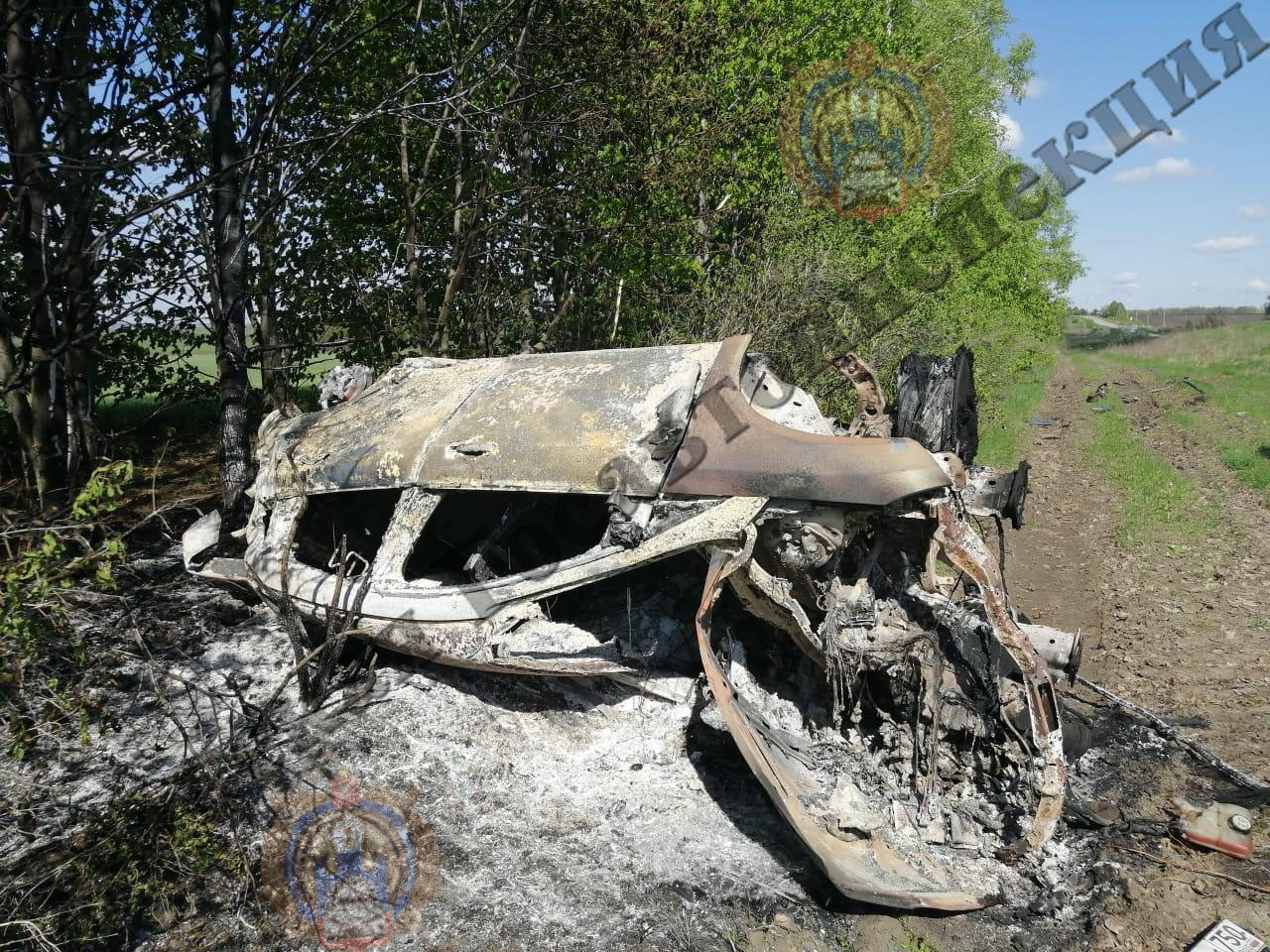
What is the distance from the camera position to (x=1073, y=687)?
517 centimetres

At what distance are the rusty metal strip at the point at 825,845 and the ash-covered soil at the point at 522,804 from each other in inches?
6.4

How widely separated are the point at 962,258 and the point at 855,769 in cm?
1584

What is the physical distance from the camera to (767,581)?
372cm

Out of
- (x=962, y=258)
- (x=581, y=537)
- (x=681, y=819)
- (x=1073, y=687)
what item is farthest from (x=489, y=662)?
(x=962, y=258)

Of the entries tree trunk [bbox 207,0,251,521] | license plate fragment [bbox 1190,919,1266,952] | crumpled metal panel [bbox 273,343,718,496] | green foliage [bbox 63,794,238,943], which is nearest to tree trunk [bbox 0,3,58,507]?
tree trunk [bbox 207,0,251,521]

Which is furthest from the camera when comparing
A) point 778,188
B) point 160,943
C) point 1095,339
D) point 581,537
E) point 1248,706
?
point 1095,339

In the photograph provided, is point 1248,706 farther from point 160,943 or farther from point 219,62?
point 219,62

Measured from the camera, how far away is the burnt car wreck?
3.55 metres

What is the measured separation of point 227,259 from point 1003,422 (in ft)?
45.8

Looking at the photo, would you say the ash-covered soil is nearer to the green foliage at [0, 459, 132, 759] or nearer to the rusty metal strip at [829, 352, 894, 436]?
the green foliage at [0, 459, 132, 759]

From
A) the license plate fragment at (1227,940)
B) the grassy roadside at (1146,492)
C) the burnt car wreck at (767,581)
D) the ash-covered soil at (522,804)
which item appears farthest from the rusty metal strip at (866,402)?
the grassy roadside at (1146,492)

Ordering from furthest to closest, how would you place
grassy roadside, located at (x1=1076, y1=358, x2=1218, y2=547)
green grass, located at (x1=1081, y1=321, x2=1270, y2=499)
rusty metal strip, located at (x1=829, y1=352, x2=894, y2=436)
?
green grass, located at (x1=1081, y1=321, x2=1270, y2=499)
grassy roadside, located at (x1=1076, y1=358, x2=1218, y2=547)
rusty metal strip, located at (x1=829, y1=352, x2=894, y2=436)

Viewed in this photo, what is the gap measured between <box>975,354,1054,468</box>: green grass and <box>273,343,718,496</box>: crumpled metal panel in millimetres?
7210

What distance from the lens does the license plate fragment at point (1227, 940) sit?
10.0 feet
